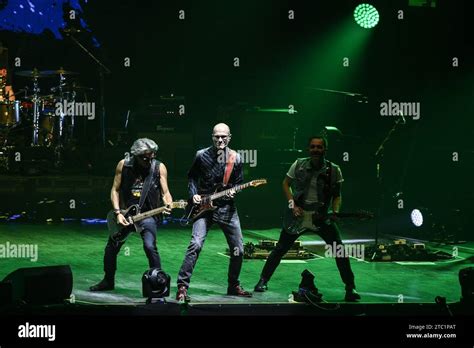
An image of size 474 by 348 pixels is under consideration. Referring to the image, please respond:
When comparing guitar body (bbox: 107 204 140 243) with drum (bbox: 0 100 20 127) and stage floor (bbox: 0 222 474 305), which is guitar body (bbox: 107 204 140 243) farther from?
drum (bbox: 0 100 20 127)

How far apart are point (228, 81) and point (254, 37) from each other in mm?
1190

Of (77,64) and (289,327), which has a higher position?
(77,64)

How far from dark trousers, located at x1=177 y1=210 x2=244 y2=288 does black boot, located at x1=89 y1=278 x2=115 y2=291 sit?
3.65ft

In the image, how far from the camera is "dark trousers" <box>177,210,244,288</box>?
9086 mm

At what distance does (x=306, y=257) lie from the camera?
40.5ft

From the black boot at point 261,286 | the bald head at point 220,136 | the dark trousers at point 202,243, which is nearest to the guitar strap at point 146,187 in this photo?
the dark trousers at point 202,243

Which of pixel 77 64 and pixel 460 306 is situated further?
pixel 77 64

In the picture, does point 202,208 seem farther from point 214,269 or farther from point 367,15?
point 367,15

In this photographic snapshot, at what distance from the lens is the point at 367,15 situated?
1655cm

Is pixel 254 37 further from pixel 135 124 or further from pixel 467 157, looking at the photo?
pixel 467 157

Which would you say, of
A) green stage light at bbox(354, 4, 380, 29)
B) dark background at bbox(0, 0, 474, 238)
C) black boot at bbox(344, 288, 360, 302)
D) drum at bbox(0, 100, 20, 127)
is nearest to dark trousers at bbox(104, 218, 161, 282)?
black boot at bbox(344, 288, 360, 302)

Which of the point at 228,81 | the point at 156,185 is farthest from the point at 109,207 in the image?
the point at 156,185

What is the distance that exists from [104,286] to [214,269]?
2.14 meters

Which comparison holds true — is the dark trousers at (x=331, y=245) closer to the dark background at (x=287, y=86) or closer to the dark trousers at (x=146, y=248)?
the dark trousers at (x=146, y=248)
